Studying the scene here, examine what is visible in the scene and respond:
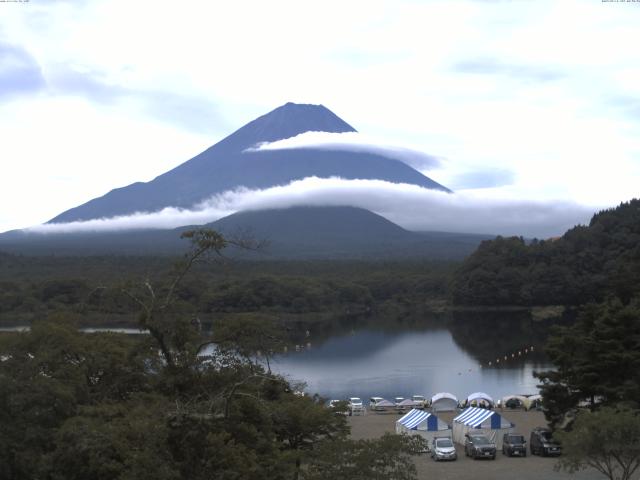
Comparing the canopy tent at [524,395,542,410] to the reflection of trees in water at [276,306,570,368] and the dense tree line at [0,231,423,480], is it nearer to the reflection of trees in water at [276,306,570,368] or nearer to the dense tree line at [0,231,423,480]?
the reflection of trees in water at [276,306,570,368]

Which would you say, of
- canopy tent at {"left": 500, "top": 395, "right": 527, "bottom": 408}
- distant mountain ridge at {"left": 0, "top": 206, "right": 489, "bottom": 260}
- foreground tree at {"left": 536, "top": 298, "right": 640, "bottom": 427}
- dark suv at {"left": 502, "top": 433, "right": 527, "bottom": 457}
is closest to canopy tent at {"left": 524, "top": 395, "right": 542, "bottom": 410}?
canopy tent at {"left": 500, "top": 395, "right": 527, "bottom": 408}

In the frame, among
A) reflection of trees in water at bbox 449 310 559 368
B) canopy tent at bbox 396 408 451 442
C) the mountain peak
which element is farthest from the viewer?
the mountain peak

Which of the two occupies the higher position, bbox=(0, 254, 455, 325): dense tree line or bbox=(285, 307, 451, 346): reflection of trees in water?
bbox=(0, 254, 455, 325): dense tree line

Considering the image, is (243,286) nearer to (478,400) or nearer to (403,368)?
(403,368)

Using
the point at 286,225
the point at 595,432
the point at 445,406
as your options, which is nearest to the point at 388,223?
the point at 286,225

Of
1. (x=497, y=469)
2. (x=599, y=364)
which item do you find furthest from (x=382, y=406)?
(x=599, y=364)

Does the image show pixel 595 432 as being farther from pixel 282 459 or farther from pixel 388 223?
pixel 388 223

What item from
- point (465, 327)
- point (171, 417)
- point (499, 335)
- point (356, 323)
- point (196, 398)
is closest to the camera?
point (171, 417)
